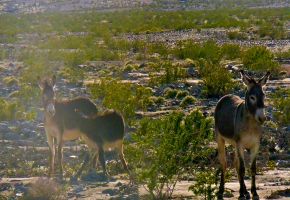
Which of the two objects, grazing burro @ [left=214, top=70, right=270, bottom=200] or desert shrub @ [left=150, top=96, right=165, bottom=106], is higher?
grazing burro @ [left=214, top=70, right=270, bottom=200]

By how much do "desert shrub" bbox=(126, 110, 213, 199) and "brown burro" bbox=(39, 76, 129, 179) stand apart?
1578 mm

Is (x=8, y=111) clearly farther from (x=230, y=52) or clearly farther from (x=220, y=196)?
(x=230, y=52)

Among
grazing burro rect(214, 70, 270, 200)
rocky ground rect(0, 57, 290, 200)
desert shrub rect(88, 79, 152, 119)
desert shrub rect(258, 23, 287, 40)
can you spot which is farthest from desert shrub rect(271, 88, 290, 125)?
desert shrub rect(258, 23, 287, 40)

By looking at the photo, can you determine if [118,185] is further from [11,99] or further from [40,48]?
[40,48]

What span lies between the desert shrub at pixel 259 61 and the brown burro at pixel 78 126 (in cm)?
1619

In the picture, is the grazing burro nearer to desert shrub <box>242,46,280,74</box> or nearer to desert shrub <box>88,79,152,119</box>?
desert shrub <box>88,79,152,119</box>

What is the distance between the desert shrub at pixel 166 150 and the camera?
13.3 metres

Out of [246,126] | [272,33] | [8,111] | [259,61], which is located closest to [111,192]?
[246,126]

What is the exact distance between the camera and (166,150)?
13.3 m

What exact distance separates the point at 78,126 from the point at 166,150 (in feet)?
10.4

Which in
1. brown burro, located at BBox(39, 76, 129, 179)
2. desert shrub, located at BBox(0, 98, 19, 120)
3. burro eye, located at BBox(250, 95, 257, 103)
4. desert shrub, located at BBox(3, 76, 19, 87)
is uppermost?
burro eye, located at BBox(250, 95, 257, 103)

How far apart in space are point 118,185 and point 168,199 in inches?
59.0

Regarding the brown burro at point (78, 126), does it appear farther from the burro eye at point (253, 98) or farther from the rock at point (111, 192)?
the burro eye at point (253, 98)

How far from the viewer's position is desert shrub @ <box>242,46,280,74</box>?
32.0 metres
